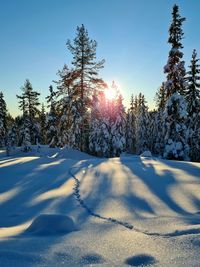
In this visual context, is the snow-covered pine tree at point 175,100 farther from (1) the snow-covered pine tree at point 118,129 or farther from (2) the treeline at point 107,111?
(1) the snow-covered pine tree at point 118,129

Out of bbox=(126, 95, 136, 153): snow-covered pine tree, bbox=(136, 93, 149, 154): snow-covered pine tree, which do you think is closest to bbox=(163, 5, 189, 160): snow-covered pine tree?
bbox=(136, 93, 149, 154): snow-covered pine tree

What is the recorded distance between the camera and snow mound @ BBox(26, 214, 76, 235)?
15.6 feet

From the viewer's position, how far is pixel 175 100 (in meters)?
28.3

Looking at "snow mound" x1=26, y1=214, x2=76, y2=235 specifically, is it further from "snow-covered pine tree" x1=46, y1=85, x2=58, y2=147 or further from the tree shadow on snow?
Result: "snow-covered pine tree" x1=46, y1=85, x2=58, y2=147

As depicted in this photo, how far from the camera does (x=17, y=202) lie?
7.69 m

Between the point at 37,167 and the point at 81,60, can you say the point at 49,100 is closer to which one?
the point at 81,60

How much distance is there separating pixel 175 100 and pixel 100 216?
2364cm

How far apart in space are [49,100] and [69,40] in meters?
19.0

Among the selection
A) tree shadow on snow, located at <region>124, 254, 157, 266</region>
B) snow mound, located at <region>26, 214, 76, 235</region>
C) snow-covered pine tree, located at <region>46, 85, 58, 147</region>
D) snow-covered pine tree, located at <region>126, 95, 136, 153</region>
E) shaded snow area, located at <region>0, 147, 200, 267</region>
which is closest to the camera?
tree shadow on snow, located at <region>124, 254, 157, 266</region>

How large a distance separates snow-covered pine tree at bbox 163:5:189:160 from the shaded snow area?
58.2 ft

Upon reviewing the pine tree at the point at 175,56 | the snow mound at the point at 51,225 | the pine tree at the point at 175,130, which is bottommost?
the snow mound at the point at 51,225

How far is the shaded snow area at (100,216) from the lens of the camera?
11.6 ft

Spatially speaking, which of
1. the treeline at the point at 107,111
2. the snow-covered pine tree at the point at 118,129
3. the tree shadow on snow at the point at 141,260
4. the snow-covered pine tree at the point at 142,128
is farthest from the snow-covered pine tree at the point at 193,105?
the tree shadow on snow at the point at 141,260

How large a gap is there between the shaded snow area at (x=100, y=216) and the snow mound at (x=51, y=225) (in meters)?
0.01
